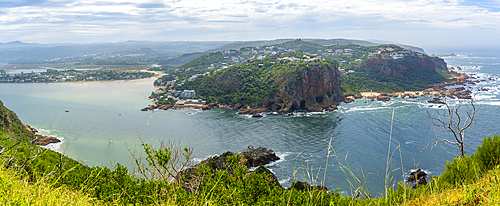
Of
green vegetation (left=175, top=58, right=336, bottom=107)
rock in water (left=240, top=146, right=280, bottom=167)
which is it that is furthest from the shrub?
green vegetation (left=175, top=58, right=336, bottom=107)

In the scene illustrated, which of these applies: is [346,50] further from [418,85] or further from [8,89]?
[8,89]

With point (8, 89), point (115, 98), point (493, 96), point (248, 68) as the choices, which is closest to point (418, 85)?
point (493, 96)

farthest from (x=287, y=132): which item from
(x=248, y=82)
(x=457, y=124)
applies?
(x=457, y=124)

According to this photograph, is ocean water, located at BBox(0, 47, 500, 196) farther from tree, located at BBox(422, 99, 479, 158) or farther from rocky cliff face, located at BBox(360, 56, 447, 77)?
rocky cliff face, located at BBox(360, 56, 447, 77)

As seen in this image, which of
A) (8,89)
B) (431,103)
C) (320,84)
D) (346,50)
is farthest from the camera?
(346,50)

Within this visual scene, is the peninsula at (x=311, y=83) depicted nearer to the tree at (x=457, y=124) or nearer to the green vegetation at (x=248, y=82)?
the green vegetation at (x=248, y=82)
